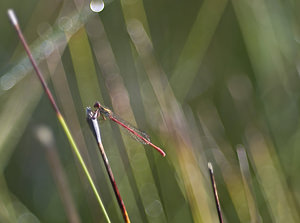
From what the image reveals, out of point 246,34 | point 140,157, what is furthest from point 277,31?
point 140,157

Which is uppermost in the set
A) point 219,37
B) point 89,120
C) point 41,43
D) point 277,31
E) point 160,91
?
point 219,37

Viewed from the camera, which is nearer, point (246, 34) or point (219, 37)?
point (246, 34)

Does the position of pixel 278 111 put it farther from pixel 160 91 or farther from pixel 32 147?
pixel 32 147

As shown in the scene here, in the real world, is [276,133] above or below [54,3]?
→ below

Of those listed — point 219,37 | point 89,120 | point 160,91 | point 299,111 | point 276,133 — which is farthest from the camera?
point 219,37

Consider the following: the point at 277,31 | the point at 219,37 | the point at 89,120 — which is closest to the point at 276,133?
the point at 277,31

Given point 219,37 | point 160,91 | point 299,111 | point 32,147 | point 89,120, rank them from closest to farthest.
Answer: point 89,120 → point 160,91 → point 299,111 → point 32,147 → point 219,37

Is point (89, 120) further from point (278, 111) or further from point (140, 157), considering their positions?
point (278, 111)
